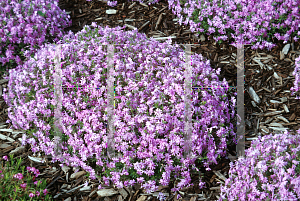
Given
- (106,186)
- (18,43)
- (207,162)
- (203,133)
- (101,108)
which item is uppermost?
(18,43)

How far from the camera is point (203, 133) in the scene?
158 inches

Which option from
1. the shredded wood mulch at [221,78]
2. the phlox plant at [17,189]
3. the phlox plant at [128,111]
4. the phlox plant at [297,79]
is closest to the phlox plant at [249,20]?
the shredded wood mulch at [221,78]

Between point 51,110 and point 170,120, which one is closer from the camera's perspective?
point 170,120

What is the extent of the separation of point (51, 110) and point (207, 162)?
2283 mm

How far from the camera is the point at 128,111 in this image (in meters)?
3.99

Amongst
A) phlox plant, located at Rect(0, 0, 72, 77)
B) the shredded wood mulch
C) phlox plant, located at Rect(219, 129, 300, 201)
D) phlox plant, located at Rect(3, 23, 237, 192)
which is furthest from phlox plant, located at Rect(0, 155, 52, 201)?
phlox plant, located at Rect(0, 0, 72, 77)

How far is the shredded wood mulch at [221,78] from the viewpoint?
4019 millimetres

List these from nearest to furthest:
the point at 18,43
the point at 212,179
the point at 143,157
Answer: the point at 143,157, the point at 212,179, the point at 18,43

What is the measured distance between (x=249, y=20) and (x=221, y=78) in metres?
1.30

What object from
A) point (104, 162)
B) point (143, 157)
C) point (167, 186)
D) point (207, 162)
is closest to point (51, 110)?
point (104, 162)

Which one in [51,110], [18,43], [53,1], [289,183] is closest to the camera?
[289,183]

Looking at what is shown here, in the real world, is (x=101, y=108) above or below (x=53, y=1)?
below

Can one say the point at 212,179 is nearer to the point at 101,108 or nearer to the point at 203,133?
the point at 203,133

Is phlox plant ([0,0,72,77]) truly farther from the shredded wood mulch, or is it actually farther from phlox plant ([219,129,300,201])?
phlox plant ([219,129,300,201])
